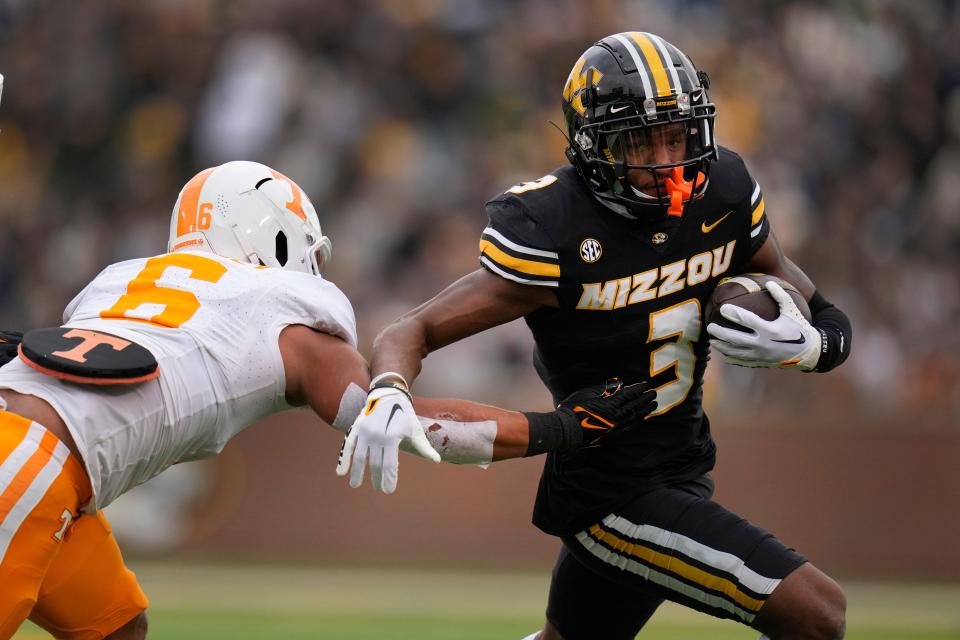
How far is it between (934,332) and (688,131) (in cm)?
655

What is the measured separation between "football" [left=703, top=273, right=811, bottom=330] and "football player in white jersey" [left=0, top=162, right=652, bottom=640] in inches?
12.6

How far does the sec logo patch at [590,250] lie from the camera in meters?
3.95

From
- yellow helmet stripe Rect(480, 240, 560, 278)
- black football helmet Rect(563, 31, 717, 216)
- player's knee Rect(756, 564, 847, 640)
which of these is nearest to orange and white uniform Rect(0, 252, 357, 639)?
yellow helmet stripe Rect(480, 240, 560, 278)

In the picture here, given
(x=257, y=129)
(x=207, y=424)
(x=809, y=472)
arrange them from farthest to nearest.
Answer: (x=257, y=129), (x=809, y=472), (x=207, y=424)

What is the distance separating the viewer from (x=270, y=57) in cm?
995

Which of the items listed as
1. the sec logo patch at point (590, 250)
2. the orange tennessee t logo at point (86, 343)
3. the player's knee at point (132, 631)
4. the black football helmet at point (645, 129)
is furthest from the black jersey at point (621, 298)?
the player's knee at point (132, 631)

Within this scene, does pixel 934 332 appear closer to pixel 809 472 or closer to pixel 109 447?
pixel 809 472

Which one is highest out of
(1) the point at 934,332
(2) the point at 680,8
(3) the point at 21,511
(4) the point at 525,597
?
(2) the point at 680,8

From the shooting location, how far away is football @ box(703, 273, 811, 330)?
13.0ft

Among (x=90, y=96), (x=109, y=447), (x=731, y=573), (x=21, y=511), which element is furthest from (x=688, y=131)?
(x=90, y=96)

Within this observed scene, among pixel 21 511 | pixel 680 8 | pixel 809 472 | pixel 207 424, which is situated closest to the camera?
pixel 21 511

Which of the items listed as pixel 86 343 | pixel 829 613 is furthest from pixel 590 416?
pixel 86 343

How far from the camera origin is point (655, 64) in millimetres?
4031

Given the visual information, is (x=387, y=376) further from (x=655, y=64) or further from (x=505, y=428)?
(x=655, y=64)
